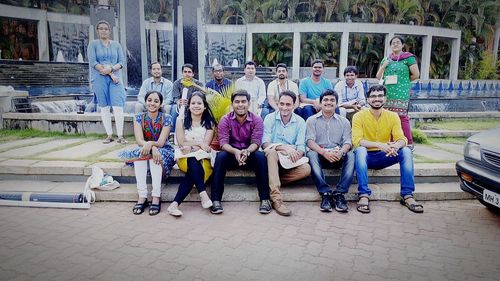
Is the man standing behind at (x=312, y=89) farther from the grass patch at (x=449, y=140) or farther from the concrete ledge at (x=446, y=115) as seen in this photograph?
the concrete ledge at (x=446, y=115)

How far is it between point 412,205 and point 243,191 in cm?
218

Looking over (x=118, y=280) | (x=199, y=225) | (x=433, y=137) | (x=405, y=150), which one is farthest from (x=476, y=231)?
(x=433, y=137)

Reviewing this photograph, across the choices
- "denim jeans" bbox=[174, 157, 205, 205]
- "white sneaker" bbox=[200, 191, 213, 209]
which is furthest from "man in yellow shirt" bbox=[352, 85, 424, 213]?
"denim jeans" bbox=[174, 157, 205, 205]

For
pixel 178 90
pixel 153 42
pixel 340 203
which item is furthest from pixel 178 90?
pixel 153 42

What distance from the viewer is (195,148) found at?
467cm

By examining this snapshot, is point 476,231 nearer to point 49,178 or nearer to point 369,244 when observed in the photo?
point 369,244

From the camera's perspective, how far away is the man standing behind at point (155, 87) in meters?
6.57

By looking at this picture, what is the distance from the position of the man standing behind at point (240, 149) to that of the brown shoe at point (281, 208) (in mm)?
87

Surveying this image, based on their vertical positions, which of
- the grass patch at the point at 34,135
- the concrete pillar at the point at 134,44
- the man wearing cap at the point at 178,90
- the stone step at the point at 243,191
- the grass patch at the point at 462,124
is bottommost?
the stone step at the point at 243,191

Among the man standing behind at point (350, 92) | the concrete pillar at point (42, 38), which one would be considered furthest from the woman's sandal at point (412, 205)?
the concrete pillar at point (42, 38)

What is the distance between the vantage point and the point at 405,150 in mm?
4684

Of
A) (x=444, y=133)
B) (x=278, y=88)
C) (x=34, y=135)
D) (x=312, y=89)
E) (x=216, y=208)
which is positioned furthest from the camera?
(x=444, y=133)

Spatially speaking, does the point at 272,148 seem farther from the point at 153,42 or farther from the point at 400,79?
the point at 153,42

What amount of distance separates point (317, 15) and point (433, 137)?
20.9m
